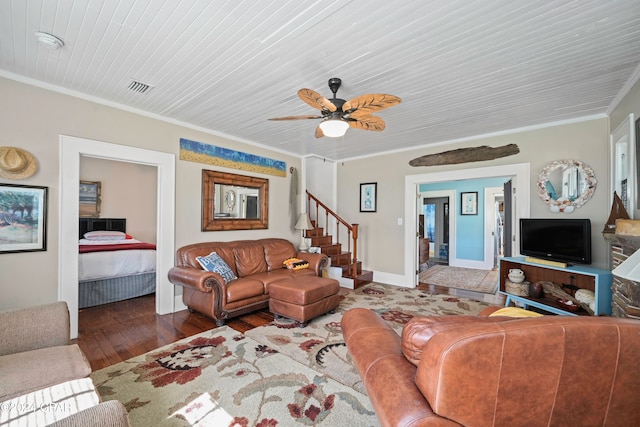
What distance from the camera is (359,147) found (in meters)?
5.02

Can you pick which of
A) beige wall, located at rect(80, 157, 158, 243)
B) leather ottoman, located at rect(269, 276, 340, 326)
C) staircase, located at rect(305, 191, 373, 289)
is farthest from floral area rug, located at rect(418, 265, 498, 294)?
beige wall, located at rect(80, 157, 158, 243)

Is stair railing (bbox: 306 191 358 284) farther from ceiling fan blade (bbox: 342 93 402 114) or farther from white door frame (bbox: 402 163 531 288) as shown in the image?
ceiling fan blade (bbox: 342 93 402 114)

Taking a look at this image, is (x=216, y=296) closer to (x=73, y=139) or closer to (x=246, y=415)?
(x=246, y=415)

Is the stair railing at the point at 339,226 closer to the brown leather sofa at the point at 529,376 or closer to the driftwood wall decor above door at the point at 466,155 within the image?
the driftwood wall decor above door at the point at 466,155

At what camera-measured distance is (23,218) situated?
8.58ft

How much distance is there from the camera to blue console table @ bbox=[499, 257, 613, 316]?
2715 mm

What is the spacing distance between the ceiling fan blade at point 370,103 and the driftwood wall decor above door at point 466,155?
2722 mm

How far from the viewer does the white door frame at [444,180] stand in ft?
12.6

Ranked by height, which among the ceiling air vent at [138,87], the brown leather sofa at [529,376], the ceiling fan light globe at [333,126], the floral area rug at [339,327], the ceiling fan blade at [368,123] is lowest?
the floral area rug at [339,327]

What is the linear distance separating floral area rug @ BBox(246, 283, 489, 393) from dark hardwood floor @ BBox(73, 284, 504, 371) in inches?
19.2

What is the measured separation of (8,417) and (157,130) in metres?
3.29

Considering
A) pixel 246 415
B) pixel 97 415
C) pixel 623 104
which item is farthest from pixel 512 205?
pixel 97 415

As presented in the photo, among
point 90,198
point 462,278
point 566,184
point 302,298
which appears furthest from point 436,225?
point 90,198

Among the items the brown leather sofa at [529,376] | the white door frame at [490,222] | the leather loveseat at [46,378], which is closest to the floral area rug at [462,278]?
the white door frame at [490,222]
